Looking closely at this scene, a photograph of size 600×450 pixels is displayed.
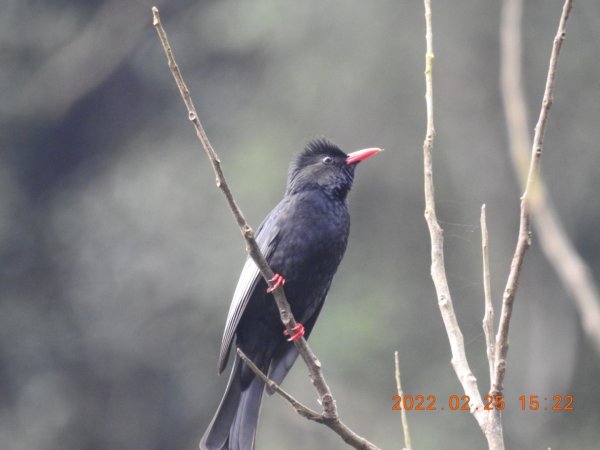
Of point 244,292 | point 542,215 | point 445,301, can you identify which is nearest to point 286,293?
point 244,292

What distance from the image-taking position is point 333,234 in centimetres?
432

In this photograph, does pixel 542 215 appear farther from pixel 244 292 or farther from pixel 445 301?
pixel 244 292

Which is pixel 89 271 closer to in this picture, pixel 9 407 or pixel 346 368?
pixel 9 407

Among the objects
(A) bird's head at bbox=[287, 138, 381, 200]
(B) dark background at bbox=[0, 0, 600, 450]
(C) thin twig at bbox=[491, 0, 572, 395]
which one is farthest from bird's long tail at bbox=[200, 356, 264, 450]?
(B) dark background at bbox=[0, 0, 600, 450]

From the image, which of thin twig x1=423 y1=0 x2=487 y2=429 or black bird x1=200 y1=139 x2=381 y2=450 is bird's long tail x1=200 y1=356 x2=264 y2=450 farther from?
thin twig x1=423 y1=0 x2=487 y2=429

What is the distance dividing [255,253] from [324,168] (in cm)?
169

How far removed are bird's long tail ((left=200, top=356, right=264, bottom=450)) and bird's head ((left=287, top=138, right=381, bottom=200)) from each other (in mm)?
846

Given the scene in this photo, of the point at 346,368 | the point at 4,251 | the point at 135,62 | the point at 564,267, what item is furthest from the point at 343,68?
the point at 564,267

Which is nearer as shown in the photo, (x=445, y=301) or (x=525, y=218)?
(x=525, y=218)

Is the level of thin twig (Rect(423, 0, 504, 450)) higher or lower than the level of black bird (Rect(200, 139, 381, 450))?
lower

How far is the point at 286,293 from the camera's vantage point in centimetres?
423

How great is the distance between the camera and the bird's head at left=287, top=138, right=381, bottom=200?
4.58 m

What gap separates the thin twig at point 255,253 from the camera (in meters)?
2.80

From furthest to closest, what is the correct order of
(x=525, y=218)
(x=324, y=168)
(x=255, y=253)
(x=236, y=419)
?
(x=324, y=168), (x=236, y=419), (x=255, y=253), (x=525, y=218)
